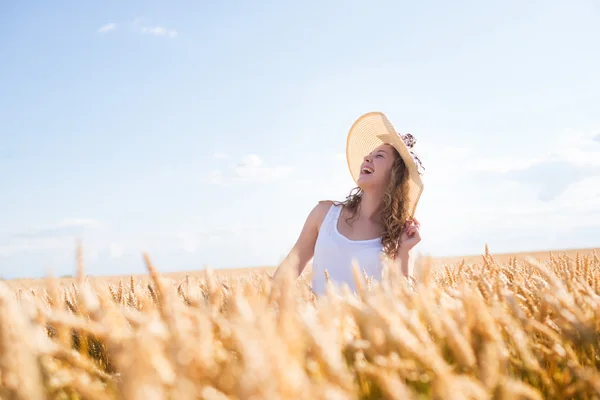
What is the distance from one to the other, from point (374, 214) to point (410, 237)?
2.09 ft

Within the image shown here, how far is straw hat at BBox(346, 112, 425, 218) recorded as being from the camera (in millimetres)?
4316

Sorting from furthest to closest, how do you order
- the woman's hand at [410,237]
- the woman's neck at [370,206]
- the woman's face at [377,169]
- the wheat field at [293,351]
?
the woman's neck at [370,206] < the woman's face at [377,169] < the woman's hand at [410,237] < the wheat field at [293,351]

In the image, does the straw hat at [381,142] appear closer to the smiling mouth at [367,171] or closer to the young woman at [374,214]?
the young woman at [374,214]

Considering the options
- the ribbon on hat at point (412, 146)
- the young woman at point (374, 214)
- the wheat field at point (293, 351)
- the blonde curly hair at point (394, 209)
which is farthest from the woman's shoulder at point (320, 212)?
the wheat field at point (293, 351)

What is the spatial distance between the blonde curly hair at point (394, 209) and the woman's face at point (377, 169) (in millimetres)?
54

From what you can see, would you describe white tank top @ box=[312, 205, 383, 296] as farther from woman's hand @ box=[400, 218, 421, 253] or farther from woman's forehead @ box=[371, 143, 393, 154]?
woman's forehead @ box=[371, 143, 393, 154]

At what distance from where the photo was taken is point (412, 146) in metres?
4.43

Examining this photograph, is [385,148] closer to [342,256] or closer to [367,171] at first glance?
[367,171]

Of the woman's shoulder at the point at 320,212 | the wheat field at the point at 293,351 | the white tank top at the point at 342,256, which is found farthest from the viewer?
the woman's shoulder at the point at 320,212

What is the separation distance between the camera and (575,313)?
1.10m

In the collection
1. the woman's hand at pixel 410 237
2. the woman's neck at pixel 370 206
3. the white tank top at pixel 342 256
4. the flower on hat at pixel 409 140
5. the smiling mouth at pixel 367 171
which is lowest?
the white tank top at pixel 342 256

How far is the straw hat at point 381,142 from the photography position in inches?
170

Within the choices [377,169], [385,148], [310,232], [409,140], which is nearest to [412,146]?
[409,140]

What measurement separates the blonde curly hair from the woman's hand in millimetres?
105
